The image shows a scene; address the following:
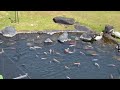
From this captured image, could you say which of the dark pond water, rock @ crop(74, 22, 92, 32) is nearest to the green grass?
rock @ crop(74, 22, 92, 32)

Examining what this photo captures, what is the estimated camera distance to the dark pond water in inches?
915

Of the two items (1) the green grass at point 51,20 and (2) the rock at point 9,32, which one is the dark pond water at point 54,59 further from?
(1) the green grass at point 51,20

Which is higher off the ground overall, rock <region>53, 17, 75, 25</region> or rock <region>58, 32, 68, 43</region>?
rock <region>53, 17, 75, 25</region>

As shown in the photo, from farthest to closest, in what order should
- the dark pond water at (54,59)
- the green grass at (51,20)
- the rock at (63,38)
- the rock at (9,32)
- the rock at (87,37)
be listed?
the green grass at (51,20), the rock at (9,32), the rock at (87,37), the rock at (63,38), the dark pond water at (54,59)

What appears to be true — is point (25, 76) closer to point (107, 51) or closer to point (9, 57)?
point (9, 57)

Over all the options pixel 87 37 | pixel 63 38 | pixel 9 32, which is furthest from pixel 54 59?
pixel 9 32

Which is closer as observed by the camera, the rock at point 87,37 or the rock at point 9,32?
the rock at point 87,37

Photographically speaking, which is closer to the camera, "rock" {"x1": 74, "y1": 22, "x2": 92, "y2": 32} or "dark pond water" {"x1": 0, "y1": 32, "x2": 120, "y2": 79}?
"dark pond water" {"x1": 0, "y1": 32, "x2": 120, "y2": 79}

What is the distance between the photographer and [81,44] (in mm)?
29406

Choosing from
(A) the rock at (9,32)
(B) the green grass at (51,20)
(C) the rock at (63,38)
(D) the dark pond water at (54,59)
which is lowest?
(D) the dark pond water at (54,59)

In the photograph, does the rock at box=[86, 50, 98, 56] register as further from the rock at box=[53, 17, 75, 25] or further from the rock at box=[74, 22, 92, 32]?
the rock at box=[53, 17, 75, 25]

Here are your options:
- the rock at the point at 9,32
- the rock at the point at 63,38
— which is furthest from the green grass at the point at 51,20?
the rock at the point at 63,38

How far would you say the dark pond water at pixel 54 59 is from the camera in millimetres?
23234
